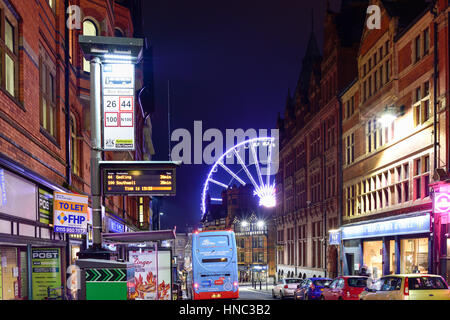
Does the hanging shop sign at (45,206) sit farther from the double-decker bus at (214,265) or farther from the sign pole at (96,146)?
the double-decker bus at (214,265)

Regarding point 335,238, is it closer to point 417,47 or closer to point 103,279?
point 417,47

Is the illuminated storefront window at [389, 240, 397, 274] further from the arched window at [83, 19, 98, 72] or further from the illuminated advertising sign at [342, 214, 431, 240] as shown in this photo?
the arched window at [83, 19, 98, 72]

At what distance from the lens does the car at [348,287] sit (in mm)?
23031

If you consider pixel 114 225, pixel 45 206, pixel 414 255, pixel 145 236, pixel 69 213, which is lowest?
pixel 414 255

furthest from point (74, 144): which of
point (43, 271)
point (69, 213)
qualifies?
point (43, 271)

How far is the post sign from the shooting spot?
409 inches

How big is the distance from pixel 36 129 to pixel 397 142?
2282 cm

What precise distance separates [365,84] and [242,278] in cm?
6997

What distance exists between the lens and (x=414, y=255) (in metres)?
29.8

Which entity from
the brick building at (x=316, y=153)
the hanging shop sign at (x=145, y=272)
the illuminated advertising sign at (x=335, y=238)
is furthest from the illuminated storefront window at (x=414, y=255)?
the hanging shop sign at (x=145, y=272)

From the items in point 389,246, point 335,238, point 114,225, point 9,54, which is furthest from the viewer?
point 335,238

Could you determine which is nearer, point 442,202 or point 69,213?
point 69,213

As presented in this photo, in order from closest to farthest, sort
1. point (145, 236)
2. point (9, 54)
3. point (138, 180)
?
point (138, 180), point (9, 54), point (145, 236)

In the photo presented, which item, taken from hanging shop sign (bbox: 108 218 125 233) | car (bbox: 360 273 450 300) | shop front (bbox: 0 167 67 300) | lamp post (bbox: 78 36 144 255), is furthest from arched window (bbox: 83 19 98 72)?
car (bbox: 360 273 450 300)
